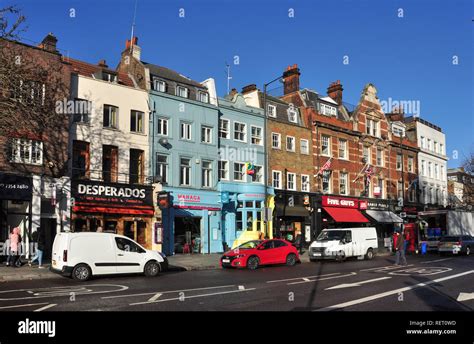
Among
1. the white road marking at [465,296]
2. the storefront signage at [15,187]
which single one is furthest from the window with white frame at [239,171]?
the white road marking at [465,296]

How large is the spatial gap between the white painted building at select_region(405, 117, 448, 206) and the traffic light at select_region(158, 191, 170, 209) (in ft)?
117

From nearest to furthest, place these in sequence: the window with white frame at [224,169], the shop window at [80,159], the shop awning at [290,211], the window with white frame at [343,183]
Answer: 1. the shop window at [80,159]
2. the window with white frame at [224,169]
3. the shop awning at [290,211]
4. the window with white frame at [343,183]

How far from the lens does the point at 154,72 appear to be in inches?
1241

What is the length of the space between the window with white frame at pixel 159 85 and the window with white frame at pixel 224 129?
4.81 metres

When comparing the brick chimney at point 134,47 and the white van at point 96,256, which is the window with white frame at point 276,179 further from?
the white van at point 96,256

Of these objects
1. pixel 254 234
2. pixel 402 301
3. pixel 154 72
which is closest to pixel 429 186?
pixel 254 234

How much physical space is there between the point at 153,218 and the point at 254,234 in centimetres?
664

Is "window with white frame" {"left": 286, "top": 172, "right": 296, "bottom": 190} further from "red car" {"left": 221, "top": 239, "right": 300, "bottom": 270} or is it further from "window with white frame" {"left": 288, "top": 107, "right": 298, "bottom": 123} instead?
"red car" {"left": 221, "top": 239, "right": 300, "bottom": 270}

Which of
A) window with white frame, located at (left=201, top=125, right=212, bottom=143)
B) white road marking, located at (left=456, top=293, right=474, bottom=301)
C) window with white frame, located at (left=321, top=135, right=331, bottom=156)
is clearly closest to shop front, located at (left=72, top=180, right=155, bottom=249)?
window with white frame, located at (left=201, top=125, right=212, bottom=143)

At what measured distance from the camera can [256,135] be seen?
3566 cm

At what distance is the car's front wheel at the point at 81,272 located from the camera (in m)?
16.8
